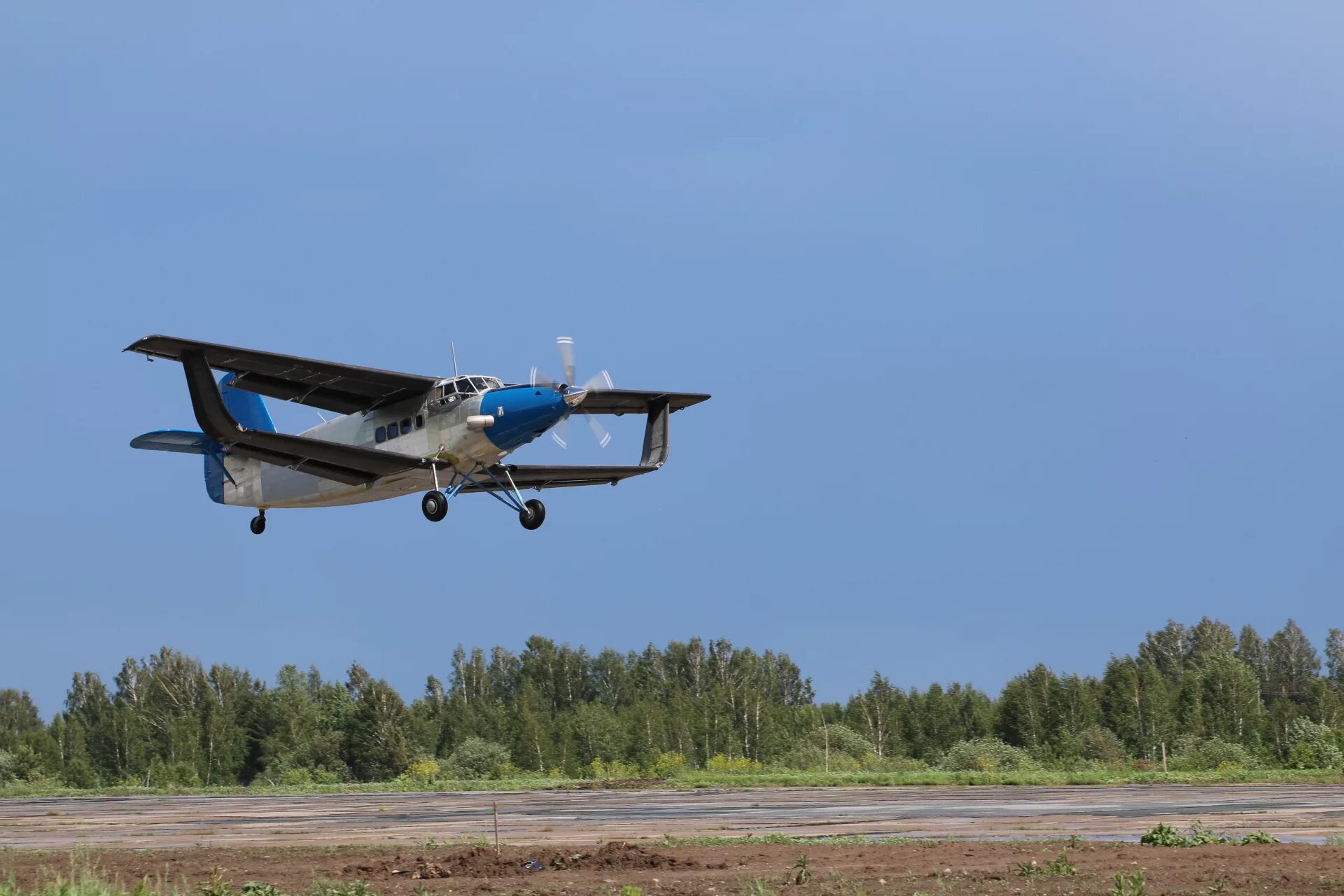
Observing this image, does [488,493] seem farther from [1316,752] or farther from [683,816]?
[1316,752]

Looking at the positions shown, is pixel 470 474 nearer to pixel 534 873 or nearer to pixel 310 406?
pixel 310 406

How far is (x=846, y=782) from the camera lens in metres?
46.6

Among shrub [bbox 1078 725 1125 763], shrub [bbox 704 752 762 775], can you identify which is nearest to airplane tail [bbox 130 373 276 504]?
shrub [bbox 704 752 762 775]

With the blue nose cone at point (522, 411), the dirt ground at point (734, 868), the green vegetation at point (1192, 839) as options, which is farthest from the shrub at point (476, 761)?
the green vegetation at point (1192, 839)

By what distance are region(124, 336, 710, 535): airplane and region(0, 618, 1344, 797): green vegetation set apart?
14.6 m

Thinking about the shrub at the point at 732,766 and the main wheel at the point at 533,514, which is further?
the shrub at the point at 732,766

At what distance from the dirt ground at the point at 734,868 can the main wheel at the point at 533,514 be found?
14.6 metres

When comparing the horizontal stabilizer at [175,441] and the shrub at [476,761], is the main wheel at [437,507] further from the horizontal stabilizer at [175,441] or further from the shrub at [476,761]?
the shrub at [476,761]

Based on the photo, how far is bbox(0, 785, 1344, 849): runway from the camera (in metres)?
25.4

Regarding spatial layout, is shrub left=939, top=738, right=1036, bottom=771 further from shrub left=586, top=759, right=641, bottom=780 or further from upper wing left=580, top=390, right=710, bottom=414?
upper wing left=580, top=390, right=710, bottom=414

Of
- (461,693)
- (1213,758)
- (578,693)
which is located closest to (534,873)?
(1213,758)

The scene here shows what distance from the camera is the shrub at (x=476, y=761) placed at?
220 ft

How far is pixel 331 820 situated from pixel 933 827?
13337 millimetres

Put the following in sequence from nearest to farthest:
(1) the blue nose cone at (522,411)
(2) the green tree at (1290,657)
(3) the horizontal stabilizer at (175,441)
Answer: (1) the blue nose cone at (522,411), (3) the horizontal stabilizer at (175,441), (2) the green tree at (1290,657)
